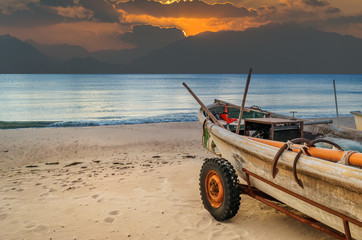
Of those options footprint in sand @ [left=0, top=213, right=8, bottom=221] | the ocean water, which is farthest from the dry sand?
the ocean water

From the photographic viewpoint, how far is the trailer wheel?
4184 millimetres

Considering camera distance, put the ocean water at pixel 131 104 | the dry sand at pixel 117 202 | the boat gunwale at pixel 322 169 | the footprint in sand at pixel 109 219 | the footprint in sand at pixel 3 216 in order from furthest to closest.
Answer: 1. the ocean water at pixel 131 104
2. the footprint in sand at pixel 3 216
3. the footprint in sand at pixel 109 219
4. the dry sand at pixel 117 202
5. the boat gunwale at pixel 322 169

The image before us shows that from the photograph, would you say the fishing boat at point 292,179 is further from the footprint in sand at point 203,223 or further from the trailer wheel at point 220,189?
the footprint in sand at point 203,223

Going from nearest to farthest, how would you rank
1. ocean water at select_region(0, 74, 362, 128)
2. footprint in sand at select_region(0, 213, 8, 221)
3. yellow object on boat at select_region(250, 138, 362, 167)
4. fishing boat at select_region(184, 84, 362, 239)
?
1. fishing boat at select_region(184, 84, 362, 239)
2. yellow object on boat at select_region(250, 138, 362, 167)
3. footprint in sand at select_region(0, 213, 8, 221)
4. ocean water at select_region(0, 74, 362, 128)

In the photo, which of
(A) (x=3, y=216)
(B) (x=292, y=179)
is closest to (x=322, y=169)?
(B) (x=292, y=179)

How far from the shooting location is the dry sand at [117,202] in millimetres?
4328

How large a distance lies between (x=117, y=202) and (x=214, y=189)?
1.95 m

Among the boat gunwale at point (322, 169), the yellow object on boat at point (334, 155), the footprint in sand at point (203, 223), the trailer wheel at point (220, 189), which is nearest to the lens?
the boat gunwale at point (322, 169)

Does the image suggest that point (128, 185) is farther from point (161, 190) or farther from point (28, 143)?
point (28, 143)

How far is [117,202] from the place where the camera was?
5500mm

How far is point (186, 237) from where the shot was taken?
4160 millimetres

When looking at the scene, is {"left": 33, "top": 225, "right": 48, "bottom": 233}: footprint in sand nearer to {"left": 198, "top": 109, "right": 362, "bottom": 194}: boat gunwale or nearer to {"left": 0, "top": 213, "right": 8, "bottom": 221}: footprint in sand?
{"left": 0, "top": 213, "right": 8, "bottom": 221}: footprint in sand

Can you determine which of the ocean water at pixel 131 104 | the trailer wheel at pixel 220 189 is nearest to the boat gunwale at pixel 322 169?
the trailer wheel at pixel 220 189

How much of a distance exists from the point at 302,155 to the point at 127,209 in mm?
3185
